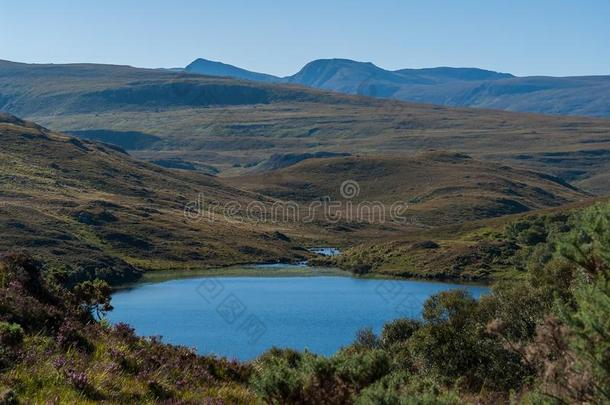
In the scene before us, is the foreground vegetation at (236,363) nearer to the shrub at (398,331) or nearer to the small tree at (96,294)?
the small tree at (96,294)

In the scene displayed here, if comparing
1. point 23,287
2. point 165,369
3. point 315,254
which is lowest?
point 315,254

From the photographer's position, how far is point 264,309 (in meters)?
113

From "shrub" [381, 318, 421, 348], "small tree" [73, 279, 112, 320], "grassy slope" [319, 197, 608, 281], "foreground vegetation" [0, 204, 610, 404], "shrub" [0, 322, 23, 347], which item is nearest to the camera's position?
"foreground vegetation" [0, 204, 610, 404]

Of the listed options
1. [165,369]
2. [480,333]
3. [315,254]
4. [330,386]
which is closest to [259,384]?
[330,386]

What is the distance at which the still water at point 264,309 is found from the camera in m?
86.2

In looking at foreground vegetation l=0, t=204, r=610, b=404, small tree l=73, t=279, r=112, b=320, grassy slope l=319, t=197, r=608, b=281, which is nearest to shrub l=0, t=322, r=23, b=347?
foreground vegetation l=0, t=204, r=610, b=404

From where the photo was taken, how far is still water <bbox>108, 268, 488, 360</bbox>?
8625cm

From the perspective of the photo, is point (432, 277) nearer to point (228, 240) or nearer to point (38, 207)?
point (228, 240)

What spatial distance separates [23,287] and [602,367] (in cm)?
1198

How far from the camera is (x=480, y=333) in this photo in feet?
124

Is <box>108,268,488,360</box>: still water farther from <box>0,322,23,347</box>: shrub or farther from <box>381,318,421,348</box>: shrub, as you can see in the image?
<box>0,322,23,347</box>: shrub

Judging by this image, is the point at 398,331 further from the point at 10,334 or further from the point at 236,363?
the point at 10,334

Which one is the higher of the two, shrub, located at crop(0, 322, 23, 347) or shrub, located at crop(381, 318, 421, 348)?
shrub, located at crop(0, 322, 23, 347)

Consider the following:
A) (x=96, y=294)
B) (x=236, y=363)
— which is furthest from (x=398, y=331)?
(x=236, y=363)
